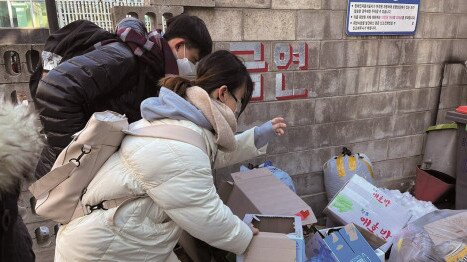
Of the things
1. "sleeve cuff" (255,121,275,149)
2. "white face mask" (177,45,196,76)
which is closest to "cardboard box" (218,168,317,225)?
"sleeve cuff" (255,121,275,149)

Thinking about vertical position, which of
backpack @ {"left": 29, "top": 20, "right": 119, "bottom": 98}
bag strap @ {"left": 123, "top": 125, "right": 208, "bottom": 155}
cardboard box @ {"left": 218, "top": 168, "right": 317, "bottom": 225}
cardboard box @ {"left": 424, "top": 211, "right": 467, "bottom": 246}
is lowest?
cardboard box @ {"left": 424, "top": 211, "right": 467, "bottom": 246}

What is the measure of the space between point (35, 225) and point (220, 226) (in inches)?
79.0

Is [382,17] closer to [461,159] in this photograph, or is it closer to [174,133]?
[461,159]

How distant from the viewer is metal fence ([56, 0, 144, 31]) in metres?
2.92

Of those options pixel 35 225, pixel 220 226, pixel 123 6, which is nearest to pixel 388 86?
pixel 123 6

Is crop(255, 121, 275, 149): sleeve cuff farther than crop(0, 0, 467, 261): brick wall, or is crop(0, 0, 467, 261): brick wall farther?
crop(0, 0, 467, 261): brick wall

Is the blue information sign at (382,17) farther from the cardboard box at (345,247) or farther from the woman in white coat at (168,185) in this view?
the woman in white coat at (168,185)

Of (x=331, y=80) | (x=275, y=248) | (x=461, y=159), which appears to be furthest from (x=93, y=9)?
(x=461, y=159)

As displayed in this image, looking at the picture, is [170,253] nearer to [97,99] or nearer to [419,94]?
[97,99]

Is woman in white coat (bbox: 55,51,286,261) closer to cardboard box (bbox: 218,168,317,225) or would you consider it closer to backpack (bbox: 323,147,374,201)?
cardboard box (bbox: 218,168,317,225)

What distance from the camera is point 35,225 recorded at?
279 cm

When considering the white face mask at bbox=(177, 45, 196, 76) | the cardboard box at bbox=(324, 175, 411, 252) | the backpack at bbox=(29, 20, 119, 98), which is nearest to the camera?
the backpack at bbox=(29, 20, 119, 98)

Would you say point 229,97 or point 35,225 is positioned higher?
point 229,97

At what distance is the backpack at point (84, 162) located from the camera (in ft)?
4.70
